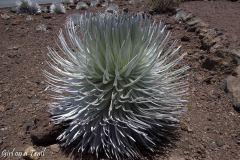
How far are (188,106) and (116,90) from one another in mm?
769

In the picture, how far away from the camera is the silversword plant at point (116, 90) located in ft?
7.70

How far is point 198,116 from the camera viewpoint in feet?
9.36

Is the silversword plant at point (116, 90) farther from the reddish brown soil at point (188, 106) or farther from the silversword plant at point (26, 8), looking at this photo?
the silversword plant at point (26, 8)

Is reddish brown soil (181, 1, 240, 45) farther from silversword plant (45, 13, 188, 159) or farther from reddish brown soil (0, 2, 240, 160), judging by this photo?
silversword plant (45, 13, 188, 159)

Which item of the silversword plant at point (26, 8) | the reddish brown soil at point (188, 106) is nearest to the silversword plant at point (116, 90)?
the reddish brown soil at point (188, 106)

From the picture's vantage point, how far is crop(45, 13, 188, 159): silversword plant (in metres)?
2.35

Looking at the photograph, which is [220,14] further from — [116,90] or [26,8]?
[116,90]

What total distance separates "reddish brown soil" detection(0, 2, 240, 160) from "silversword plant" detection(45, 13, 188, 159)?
0.57 ft

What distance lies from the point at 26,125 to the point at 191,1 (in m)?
3.61

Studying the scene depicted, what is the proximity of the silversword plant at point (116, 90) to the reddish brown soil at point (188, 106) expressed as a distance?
18 centimetres

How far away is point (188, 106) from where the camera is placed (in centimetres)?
296

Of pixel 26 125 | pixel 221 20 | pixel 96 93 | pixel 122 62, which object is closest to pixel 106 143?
pixel 96 93

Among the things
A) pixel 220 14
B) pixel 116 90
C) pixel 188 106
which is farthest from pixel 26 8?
pixel 116 90

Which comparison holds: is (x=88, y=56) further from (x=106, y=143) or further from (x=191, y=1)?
(x=191, y=1)
